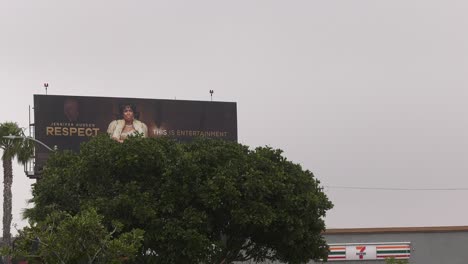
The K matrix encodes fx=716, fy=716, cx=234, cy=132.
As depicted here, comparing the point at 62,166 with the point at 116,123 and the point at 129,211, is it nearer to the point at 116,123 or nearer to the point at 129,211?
the point at 129,211

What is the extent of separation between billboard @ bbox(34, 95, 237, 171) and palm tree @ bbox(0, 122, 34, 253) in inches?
36.4

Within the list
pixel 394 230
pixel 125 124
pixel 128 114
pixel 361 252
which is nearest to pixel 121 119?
pixel 125 124

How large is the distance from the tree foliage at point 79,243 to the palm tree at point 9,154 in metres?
33.0

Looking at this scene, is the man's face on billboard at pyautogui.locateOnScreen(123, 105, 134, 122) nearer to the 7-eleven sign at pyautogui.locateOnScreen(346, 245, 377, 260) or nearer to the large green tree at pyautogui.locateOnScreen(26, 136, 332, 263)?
the 7-eleven sign at pyautogui.locateOnScreen(346, 245, 377, 260)

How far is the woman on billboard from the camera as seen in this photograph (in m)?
54.5

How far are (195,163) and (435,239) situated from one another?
2345cm

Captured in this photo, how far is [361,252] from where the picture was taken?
4447 centimetres

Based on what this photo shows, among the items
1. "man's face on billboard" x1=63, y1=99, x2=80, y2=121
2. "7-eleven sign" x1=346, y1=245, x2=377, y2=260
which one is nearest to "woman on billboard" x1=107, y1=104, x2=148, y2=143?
"man's face on billboard" x1=63, y1=99, x2=80, y2=121

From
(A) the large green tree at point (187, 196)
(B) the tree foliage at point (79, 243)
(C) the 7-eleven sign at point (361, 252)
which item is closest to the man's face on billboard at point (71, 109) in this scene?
(C) the 7-eleven sign at point (361, 252)

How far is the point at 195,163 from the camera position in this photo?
89.7 feet

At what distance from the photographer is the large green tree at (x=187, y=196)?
1033 inches

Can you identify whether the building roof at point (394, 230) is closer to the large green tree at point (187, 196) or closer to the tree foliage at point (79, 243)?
the large green tree at point (187, 196)

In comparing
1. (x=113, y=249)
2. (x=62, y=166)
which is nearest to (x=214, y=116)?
(x=62, y=166)

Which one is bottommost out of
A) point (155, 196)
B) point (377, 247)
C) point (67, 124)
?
point (377, 247)
